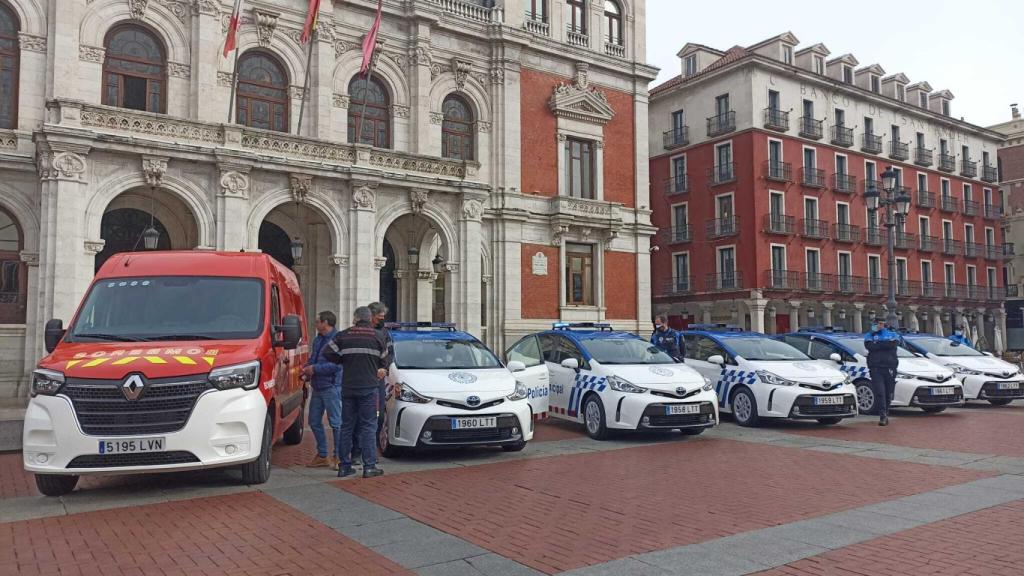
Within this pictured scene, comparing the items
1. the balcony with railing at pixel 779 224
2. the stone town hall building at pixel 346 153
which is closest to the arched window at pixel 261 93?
the stone town hall building at pixel 346 153

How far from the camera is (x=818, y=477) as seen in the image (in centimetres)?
807

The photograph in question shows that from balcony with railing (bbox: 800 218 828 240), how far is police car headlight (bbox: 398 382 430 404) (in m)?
34.5

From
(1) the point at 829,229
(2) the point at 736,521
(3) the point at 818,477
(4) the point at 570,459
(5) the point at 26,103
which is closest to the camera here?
(2) the point at 736,521

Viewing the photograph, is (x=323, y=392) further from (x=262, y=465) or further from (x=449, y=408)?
(x=449, y=408)

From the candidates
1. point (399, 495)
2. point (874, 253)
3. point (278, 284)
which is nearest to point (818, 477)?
point (399, 495)

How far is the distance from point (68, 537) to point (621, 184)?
2632 cm

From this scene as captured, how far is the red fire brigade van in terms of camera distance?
6.72 metres

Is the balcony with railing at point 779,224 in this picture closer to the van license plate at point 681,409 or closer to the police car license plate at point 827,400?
the police car license plate at point 827,400

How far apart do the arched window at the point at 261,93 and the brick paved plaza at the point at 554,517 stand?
47.8ft

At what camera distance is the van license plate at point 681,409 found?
423 inches

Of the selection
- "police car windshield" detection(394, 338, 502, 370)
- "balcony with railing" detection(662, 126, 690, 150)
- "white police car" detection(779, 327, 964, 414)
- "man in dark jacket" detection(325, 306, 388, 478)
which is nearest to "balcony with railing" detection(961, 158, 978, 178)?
"balcony with railing" detection(662, 126, 690, 150)

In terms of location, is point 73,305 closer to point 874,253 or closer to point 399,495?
point 399,495

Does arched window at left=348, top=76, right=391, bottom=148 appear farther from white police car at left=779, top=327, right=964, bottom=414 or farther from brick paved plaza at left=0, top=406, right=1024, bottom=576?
brick paved plaza at left=0, top=406, right=1024, bottom=576

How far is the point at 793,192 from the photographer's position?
39375 mm
